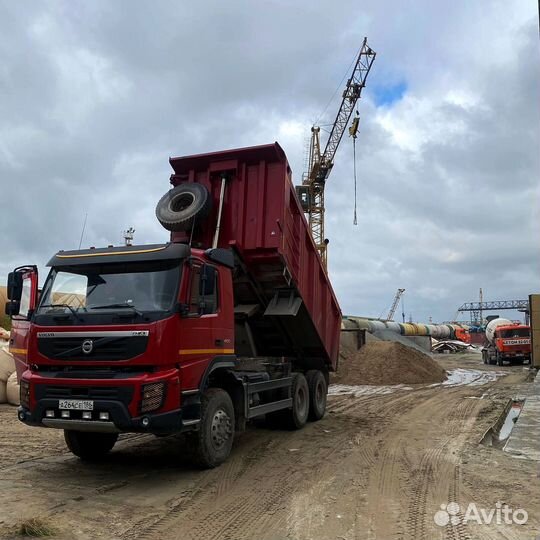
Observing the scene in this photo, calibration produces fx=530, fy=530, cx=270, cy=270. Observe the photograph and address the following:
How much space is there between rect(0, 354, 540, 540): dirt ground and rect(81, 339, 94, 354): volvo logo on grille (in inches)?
59.0

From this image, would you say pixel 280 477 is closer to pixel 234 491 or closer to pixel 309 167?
pixel 234 491

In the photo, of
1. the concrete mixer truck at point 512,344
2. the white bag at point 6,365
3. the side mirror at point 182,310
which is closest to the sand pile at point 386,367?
the concrete mixer truck at point 512,344

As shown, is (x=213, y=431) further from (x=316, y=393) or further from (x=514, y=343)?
(x=514, y=343)

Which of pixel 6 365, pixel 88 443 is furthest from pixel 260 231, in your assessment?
pixel 6 365

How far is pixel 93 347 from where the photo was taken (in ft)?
19.0

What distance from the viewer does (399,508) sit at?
16.7 feet

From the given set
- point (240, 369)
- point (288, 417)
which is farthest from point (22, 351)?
point (288, 417)

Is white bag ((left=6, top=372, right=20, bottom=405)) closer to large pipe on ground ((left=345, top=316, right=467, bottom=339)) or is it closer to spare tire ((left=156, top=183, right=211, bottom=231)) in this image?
spare tire ((left=156, top=183, right=211, bottom=231))

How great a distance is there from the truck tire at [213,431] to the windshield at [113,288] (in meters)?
1.38

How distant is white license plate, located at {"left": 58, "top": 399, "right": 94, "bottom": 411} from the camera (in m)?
5.68

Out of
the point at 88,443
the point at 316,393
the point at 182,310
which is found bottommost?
the point at 88,443

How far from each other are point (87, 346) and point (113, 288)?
747mm

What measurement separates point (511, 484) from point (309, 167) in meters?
48.5

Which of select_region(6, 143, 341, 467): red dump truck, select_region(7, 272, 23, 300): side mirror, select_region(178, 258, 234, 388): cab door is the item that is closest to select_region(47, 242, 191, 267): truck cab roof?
select_region(6, 143, 341, 467): red dump truck
